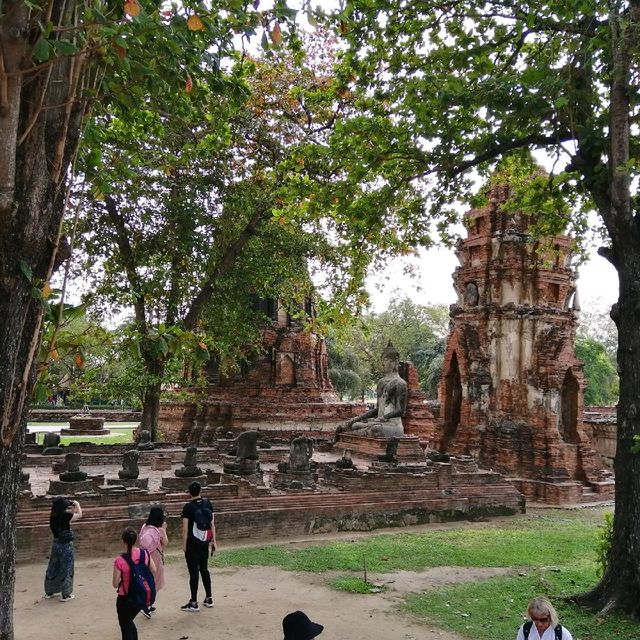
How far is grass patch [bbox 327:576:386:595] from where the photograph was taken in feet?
25.1

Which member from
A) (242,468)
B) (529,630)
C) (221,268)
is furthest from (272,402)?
(529,630)

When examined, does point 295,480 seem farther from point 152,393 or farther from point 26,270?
point 26,270

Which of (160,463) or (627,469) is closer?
(627,469)

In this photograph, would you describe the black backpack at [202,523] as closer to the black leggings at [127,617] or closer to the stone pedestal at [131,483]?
the black leggings at [127,617]

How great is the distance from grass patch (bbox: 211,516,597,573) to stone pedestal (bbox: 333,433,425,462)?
3531 mm

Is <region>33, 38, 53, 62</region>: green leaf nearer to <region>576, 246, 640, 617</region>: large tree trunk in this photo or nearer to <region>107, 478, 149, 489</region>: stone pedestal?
<region>576, 246, 640, 617</region>: large tree trunk

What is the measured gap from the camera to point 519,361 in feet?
56.5

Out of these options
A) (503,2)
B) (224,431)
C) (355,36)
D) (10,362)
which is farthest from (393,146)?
(224,431)

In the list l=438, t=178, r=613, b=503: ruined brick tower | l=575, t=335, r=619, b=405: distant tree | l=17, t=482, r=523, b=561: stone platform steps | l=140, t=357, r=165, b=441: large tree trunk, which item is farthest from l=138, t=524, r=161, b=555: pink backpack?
l=575, t=335, r=619, b=405: distant tree

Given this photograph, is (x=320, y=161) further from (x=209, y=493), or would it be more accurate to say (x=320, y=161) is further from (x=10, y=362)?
(x=10, y=362)

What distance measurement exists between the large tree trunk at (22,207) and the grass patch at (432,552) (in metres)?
5.81

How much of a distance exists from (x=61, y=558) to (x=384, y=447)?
9.52m

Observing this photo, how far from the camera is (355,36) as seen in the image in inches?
338

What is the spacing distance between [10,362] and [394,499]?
985 cm
